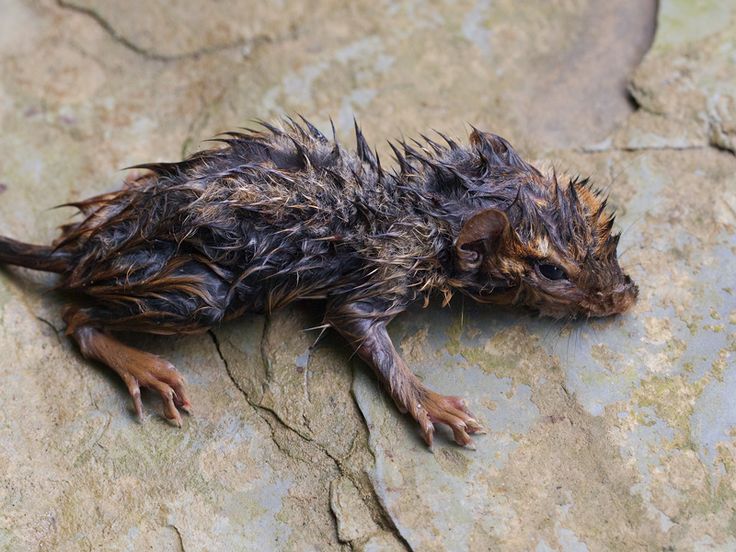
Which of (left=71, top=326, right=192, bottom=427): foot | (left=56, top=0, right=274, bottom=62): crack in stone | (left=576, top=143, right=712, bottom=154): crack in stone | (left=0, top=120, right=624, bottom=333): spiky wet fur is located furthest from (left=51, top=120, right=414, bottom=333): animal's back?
(left=56, top=0, right=274, bottom=62): crack in stone

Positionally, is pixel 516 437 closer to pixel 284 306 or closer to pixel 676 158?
pixel 284 306

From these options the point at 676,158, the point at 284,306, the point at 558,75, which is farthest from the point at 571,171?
the point at 284,306

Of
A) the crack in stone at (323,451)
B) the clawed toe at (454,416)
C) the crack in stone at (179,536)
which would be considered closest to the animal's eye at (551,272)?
the clawed toe at (454,416)

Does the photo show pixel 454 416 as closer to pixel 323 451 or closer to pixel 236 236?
pixel 323 451

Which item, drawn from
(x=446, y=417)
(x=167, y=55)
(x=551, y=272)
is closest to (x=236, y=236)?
(x=446, y=417)

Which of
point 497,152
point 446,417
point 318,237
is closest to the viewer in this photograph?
point 446,417

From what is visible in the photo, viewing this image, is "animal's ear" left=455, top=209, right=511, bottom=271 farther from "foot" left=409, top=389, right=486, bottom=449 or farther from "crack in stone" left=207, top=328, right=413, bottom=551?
"crack in stone" left=207, top=328, right=413, bottom=551
